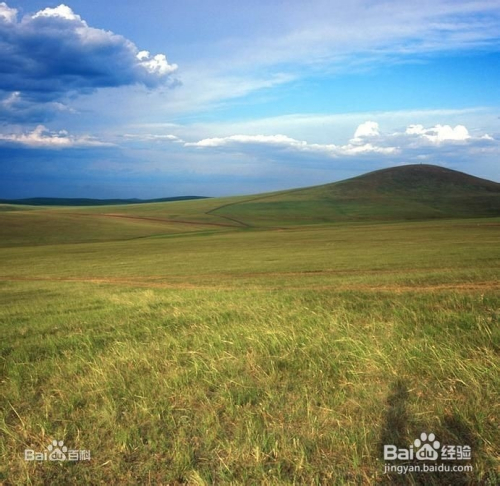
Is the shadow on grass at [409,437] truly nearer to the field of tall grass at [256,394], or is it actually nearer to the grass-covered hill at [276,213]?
the field of tall grass at [256,394]

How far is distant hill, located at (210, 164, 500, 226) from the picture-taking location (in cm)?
13675

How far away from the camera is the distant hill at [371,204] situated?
137 m

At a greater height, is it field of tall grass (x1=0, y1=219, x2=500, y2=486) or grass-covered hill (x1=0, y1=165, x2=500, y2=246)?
grass-covered hill (x1=0, y1=165, x2=500, y2=246)

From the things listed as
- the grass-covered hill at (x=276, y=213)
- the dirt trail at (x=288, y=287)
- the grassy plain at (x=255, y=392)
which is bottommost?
the dirt trail at (x=288, y=287)

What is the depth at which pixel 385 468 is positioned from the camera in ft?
14.5

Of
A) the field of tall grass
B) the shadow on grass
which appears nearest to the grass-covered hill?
the field of tall grass

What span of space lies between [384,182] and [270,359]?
20403cm

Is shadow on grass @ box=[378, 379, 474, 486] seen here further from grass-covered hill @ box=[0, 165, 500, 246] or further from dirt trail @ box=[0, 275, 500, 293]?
grass-covered hill @ box=[0, 165, 500, 246]

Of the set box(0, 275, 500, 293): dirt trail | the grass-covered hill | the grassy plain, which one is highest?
the grass-covered hill

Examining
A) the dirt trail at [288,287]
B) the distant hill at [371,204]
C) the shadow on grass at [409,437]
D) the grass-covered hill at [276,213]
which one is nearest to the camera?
the shadow on grass at [409,437]

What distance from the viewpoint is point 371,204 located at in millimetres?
158500

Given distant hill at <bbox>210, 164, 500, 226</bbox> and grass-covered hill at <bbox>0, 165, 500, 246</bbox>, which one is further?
distant hill at <bbox>210, 164, 500, 226</bbox>

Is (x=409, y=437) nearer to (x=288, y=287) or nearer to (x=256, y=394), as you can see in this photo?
(x=256, y=394)

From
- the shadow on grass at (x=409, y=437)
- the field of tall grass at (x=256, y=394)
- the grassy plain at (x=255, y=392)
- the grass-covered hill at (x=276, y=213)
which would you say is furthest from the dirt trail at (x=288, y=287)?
the grass-covered hill at (x=276, y=213)
